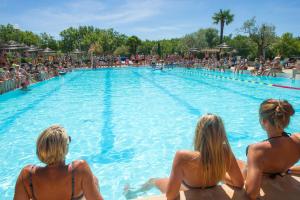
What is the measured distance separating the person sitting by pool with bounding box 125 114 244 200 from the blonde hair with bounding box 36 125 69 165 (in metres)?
0.80

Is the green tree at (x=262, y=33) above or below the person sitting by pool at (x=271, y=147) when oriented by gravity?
above

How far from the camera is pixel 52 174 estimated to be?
1.65 metres

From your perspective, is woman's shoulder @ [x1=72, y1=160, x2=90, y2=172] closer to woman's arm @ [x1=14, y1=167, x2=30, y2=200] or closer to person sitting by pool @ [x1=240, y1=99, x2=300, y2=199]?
woman's arm @ [x1=14, y1=167, x2=30, y2=200]

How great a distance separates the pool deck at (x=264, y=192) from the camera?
1.96 m

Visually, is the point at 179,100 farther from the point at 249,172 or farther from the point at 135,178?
the point at 249,172

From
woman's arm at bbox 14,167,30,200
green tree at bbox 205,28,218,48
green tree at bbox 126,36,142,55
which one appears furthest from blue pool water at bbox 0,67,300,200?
green tree at bbox 205,28,218,48

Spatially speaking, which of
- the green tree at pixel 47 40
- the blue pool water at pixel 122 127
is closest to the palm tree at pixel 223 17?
the blue pool water at pixel 122 127

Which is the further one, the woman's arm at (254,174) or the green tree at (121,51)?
the green tree at (121,51)

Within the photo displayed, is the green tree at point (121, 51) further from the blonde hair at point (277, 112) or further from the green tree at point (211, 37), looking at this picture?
the blonde hair at point (277, 112)

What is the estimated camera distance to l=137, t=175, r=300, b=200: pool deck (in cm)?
196

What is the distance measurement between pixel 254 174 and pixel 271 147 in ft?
0.77

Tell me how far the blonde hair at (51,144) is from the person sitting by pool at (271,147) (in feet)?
4.33

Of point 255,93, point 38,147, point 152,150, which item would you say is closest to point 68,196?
point 38,147

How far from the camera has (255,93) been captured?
11227 millimetres
